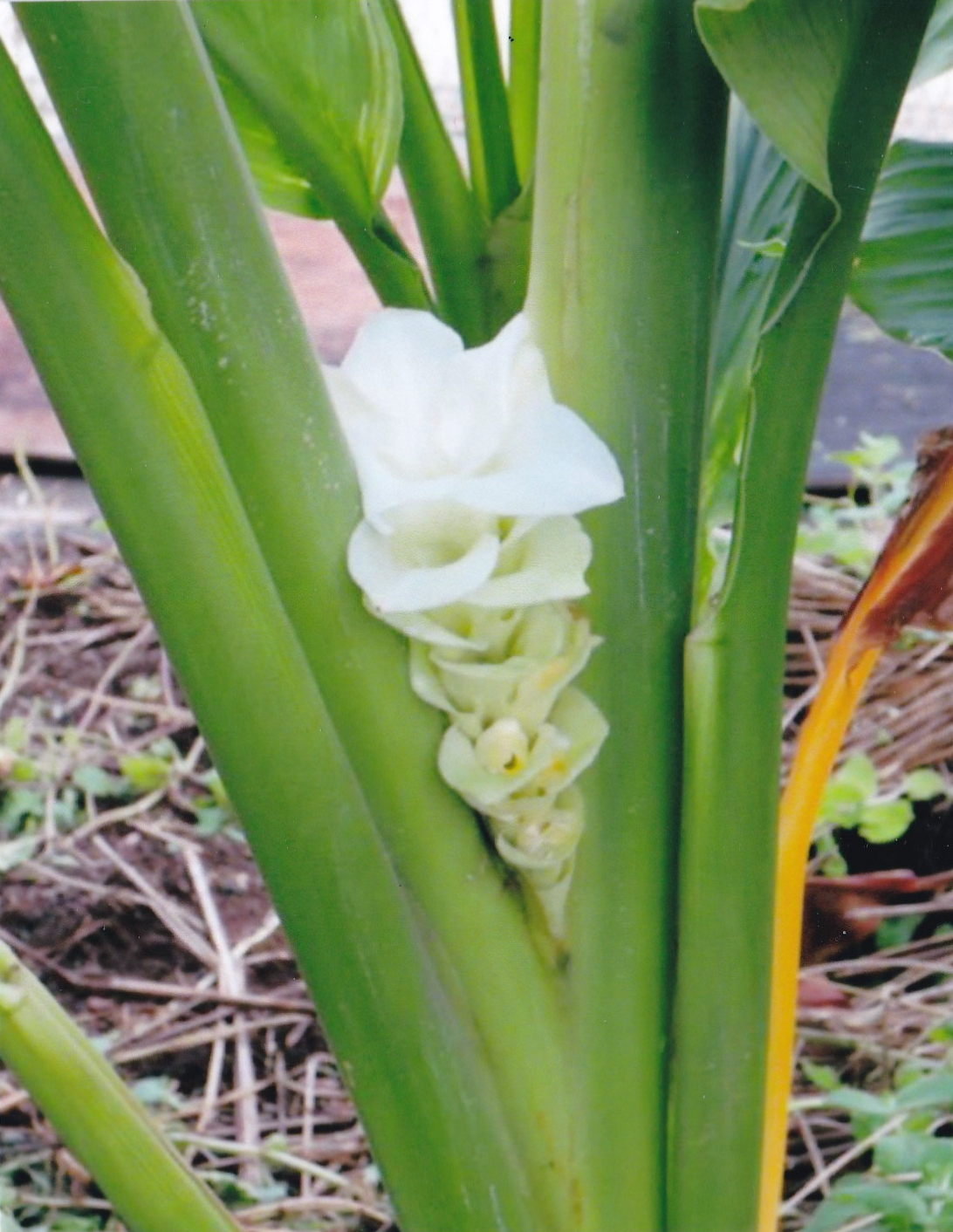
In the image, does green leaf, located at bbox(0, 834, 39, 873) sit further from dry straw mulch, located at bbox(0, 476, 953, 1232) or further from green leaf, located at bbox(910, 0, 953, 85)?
green leaf, located at bbox(910, 0, 953, 85)

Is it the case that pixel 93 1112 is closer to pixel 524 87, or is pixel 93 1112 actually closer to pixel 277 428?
pixel 277 428

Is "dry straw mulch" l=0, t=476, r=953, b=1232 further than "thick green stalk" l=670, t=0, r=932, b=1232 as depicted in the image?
Yes

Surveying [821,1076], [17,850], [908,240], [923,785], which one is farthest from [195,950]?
[908,240]

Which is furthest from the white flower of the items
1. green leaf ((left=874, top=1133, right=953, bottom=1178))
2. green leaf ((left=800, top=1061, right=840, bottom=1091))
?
green leaf ((left=800, top=1061, right=840, bottom=1091))

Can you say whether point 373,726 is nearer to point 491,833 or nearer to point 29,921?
point 491,833

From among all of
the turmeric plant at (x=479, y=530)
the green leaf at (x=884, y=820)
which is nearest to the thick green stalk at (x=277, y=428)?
the turmeric plant at (x=479, y=530)

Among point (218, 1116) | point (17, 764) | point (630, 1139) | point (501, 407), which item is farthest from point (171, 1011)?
point (501, 407)
